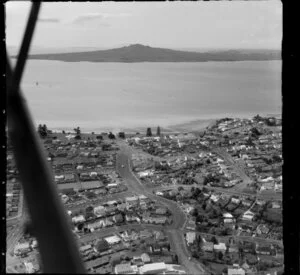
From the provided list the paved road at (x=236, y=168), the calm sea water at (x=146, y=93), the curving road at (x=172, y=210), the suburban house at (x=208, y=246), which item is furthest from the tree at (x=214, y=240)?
the calm sea water at (x=146, y=93)

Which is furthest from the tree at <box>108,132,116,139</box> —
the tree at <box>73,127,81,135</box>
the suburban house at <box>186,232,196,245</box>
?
the suburban house at <box>186,232,196,245</box>

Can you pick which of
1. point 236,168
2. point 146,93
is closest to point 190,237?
point 236,168

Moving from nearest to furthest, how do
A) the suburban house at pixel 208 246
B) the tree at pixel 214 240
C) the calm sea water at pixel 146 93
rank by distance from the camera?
the suburban house at pixel 208 246 < the tree at pixel 214 240 < the calm sea water at pixel 146 93

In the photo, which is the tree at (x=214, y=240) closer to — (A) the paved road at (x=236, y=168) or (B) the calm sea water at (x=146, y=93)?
(A) the paved road at (x=236, y=168)

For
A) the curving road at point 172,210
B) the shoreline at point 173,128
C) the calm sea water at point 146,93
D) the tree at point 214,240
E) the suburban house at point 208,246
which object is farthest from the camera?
the shoreline at point 173,128

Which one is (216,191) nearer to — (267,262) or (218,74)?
(267,262)

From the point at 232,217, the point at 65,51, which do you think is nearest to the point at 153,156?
the point at 232,217

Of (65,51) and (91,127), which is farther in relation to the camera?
(91,127)
